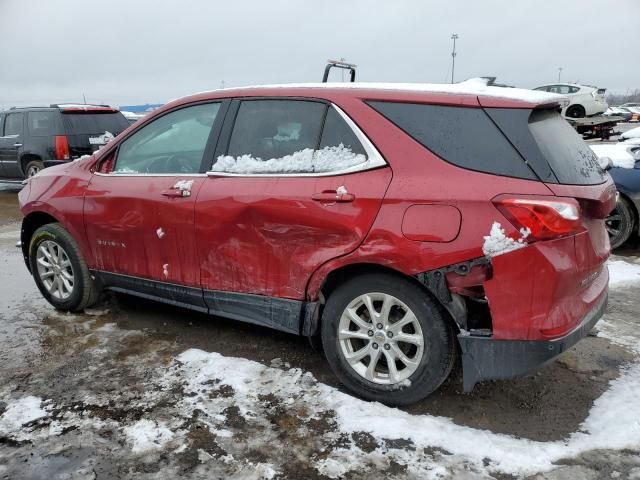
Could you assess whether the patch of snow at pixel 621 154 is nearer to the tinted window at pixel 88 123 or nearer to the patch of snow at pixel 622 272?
the patch of snow at pixel 622 272

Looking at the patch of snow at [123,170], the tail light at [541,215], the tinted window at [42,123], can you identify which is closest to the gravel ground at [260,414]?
the tail light at [541,215]

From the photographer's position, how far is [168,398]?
3.12m

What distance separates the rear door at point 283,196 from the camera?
2920 millimetres

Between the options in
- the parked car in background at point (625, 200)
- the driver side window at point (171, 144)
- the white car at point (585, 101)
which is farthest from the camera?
the white car at point (585, 101)

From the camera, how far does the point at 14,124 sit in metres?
11.7

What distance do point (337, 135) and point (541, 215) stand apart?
118 cm

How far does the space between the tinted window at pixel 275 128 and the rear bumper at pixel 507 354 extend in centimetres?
142

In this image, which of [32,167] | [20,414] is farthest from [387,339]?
[32,167]

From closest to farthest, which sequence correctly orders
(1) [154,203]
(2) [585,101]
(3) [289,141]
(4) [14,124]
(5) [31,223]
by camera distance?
(3) [289,141] < (1) [154,203] < (5) [31,223] < (4) [14,124] < (2) [585,101]

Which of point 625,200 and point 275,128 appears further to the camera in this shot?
point 625,200

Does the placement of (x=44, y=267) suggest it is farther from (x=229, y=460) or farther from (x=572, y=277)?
(x=572, y=277)

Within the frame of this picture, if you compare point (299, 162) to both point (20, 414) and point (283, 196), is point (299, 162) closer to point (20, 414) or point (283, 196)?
point (283, 196)

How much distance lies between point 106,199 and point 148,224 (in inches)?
19.6

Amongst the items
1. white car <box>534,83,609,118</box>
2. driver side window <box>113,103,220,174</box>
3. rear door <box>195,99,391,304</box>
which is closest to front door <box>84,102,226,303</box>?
driver side window <box>113,103,220,174</box>
